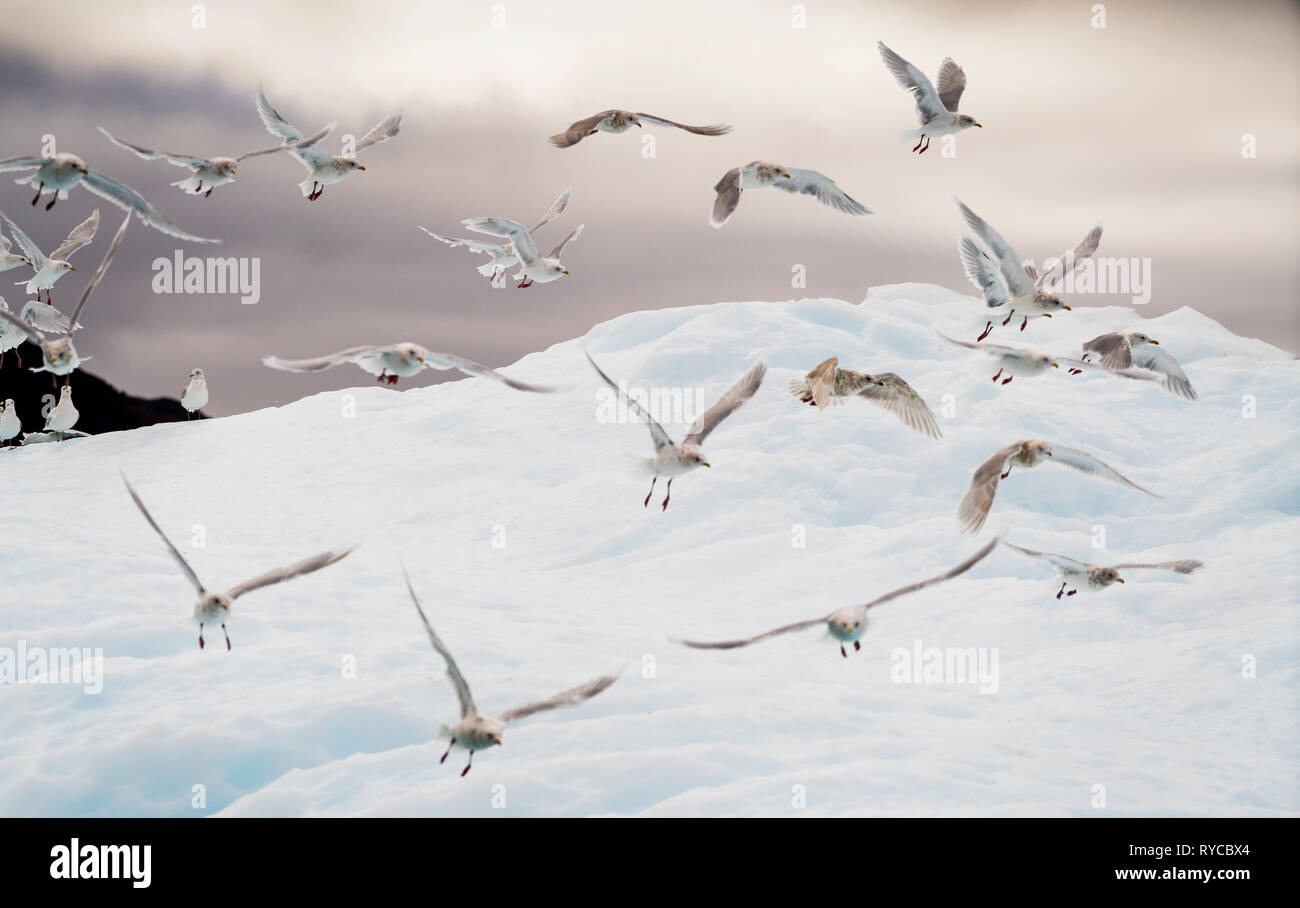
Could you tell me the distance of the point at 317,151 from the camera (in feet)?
43.8

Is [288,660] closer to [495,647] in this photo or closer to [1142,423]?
[495,647]

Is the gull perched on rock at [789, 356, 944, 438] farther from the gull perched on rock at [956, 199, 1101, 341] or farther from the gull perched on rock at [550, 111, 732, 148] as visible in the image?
the gull perched on rock at [550, 111, 732, 148]

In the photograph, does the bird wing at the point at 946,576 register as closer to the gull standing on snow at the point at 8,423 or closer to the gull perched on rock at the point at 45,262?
the gull perched on rock at the point at 45,262

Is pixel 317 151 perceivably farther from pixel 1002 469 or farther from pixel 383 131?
pixel 1002 469

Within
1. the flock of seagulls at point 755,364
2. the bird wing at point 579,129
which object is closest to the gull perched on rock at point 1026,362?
the flock of seagulls at point 755,364

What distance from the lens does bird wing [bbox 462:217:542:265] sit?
13.6 m

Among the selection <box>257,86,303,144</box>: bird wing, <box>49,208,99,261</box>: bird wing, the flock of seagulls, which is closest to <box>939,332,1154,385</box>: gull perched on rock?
the flock of seagulls

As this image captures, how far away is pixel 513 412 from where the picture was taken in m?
31.8

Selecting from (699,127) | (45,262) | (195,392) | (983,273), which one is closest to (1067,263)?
(983,273)

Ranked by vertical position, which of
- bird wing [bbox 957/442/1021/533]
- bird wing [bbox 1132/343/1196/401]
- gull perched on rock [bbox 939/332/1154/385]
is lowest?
bird wing [bbox 957/442/1021/533]

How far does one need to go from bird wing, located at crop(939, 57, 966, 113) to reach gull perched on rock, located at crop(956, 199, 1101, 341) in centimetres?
171

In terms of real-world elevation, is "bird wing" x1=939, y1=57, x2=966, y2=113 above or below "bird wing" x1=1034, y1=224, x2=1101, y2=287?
above
